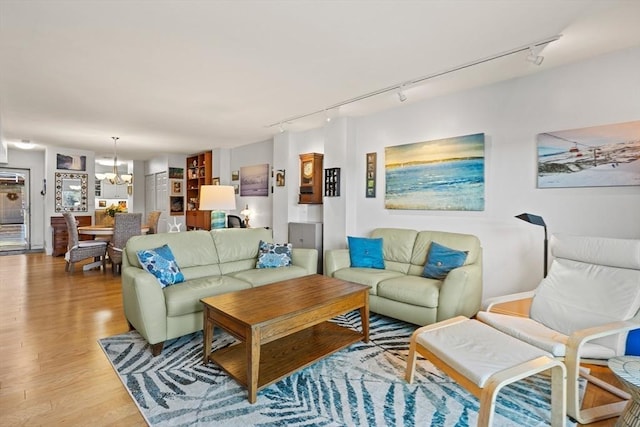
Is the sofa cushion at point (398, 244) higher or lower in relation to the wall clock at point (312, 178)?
lower

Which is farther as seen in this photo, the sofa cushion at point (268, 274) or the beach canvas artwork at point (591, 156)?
the sofa cushion at point (268, 274)

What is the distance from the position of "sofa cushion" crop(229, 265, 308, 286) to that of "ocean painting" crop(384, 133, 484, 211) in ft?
5.38

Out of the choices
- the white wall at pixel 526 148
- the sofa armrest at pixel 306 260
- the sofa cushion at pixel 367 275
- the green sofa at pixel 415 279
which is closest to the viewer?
the white wall at pixel 526 148

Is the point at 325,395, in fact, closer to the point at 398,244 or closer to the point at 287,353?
the point at 287,353

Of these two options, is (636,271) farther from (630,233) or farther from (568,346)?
(568,346)

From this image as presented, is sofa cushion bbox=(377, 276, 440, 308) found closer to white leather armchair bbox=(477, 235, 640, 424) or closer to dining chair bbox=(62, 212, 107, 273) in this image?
white leather armchair bbox=(477, 235, 640, 424)

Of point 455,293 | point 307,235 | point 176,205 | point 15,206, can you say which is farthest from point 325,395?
point 15,206

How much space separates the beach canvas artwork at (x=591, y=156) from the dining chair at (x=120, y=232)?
5.68 meters

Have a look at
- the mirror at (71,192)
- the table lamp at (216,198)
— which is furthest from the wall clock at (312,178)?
the mirror at (71,192)

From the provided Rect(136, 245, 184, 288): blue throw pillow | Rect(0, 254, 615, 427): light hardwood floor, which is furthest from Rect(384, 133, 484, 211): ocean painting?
Rect(136, 245, 184, 288): blue throw pillow

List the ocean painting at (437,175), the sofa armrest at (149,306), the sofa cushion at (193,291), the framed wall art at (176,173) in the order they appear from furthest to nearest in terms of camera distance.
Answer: the framed wall art at (176,173) < the ocean painting at (437,175) < the sofa cushion at (193,291) < the sofa armrest at (149,306)

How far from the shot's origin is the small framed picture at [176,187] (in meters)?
8.59

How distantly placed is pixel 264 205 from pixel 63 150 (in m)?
5.04

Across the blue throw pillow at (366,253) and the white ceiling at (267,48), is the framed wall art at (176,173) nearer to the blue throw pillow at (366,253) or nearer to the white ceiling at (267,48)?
the white ceiling at (267,48)
